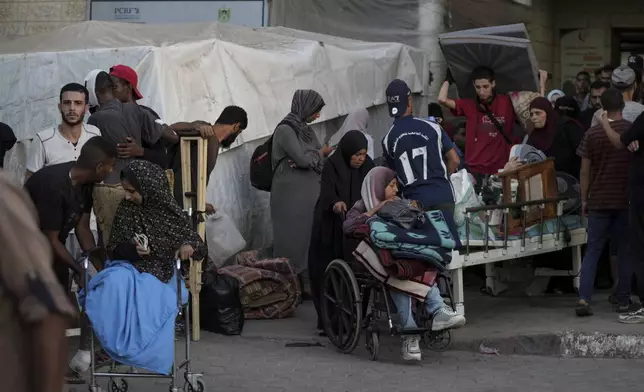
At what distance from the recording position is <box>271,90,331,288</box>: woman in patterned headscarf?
11305 millimetres

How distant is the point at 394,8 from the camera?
1529 cm

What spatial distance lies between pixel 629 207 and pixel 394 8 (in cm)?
613

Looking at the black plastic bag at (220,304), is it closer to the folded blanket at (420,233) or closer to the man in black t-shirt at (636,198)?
the folded blanket at (420,233)

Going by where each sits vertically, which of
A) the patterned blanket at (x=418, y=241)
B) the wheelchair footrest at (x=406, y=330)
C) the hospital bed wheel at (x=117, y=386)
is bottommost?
the hospital bed wheel at (x=117, y=386)

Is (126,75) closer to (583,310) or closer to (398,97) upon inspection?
(398,97)

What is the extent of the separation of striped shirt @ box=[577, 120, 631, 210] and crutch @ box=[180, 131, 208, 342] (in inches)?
117

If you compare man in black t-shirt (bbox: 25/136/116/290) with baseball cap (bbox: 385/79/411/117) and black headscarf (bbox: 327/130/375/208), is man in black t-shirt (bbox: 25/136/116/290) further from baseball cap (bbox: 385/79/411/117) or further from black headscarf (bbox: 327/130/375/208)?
black headscarf (bbox: 327/130/375/208)

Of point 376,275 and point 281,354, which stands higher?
point 376,275

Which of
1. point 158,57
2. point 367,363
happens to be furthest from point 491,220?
point 158,57

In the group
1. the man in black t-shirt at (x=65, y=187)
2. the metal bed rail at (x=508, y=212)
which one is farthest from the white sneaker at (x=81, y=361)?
the metal bed rail at (x=508, y=212)

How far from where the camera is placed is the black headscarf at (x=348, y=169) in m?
9.96

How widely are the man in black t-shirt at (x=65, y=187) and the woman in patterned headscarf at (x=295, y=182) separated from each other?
3734mm

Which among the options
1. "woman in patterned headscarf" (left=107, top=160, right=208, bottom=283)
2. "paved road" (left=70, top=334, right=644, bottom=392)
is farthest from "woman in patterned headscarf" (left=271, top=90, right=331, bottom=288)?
"woman in patterned headscarf" (left=107, top=160, right=208, bottom=283)

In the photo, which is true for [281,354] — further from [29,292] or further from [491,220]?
[29,292]
